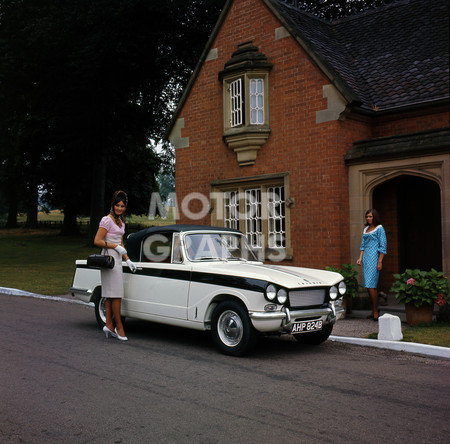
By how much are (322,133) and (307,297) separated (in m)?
6.31

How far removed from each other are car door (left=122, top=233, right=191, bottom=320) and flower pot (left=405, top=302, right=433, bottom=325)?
392cm

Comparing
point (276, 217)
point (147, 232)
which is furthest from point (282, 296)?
point (276, 217)

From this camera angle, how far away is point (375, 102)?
12633 mm

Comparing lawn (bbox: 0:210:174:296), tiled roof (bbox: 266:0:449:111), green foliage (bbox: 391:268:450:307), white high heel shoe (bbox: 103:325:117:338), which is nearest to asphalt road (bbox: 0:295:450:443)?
white high heel shoe (bbox: 103:325:117:338)

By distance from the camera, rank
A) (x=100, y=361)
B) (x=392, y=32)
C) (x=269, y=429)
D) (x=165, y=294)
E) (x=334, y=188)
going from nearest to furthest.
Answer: (x=269, y=429) → (x=100, y=361) → (x=165, y=294) → (x=334, y=188) → (x=392, y=32)

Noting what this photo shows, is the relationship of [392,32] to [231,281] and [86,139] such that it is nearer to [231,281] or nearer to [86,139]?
[231,281]

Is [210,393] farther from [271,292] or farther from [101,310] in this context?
[101,310]

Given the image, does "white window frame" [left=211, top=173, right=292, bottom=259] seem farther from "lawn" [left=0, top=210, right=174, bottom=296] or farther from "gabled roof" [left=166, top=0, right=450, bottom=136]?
"lawn" [left=0, top=210, right=174, bottom=296]

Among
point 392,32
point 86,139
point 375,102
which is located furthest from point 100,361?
point 86,139

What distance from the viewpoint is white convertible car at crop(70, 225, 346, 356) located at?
21.4ft

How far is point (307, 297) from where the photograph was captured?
6.81m

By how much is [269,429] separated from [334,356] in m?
2.90

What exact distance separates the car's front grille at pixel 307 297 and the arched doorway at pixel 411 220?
6033mm

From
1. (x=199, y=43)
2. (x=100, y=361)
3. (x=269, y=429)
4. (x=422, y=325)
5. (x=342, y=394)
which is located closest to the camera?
(x=269, y=429)
